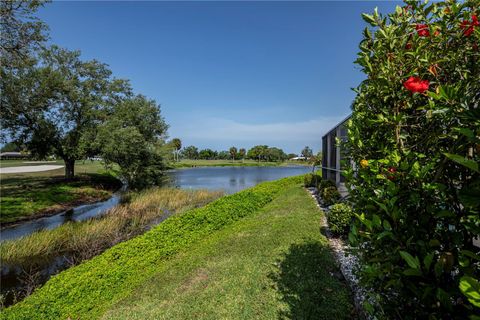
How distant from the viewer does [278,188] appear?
17094mm

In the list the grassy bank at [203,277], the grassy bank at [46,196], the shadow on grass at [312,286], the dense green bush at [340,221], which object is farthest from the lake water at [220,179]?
the shadow on grass at [312,286]

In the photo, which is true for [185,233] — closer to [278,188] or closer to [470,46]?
[470,46]

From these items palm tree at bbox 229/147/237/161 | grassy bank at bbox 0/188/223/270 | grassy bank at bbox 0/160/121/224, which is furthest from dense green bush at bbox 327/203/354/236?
palm tree at bbox 229/147/237/161

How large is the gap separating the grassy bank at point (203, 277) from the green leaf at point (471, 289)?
3.12m

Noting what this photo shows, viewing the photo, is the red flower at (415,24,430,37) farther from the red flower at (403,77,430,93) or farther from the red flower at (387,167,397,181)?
the red flower at (387,167,397,181)

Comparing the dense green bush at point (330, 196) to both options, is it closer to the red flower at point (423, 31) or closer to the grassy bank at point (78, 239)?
the grassy bank at point (78, 239)

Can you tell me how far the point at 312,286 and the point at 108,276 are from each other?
158 inches

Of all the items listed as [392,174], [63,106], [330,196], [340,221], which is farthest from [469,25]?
[63,106]

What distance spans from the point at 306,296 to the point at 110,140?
17287 mm

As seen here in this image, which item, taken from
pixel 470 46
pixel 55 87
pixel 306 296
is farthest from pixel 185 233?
pixel 55 87

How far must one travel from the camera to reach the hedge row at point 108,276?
418 cm

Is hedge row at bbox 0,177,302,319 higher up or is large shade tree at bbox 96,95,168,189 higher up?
large shade tree at bbox 96,95,168,189

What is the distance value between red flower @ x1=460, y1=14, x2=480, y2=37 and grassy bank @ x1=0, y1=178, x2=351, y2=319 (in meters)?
3.44

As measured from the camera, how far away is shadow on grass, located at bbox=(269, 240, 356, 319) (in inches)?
137
